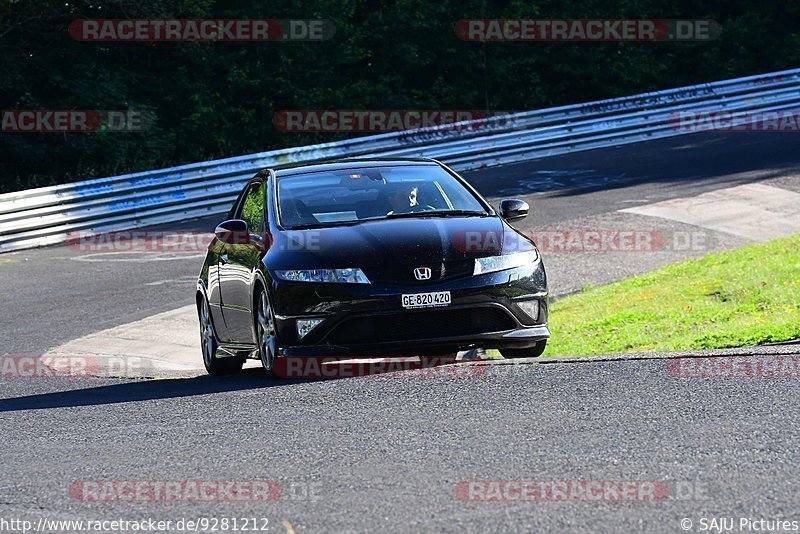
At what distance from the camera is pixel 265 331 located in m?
9.36

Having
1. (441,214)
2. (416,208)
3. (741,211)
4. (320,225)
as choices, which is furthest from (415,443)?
(741,211)

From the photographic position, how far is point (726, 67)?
35562 millimetres

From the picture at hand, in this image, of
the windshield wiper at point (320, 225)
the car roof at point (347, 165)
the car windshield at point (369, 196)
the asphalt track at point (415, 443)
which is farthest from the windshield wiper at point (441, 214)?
the asphalt track at point (415, 443)

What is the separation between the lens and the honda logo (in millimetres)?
8828

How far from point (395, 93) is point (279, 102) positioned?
3203 mm

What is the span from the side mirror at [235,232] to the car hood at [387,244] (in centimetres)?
63

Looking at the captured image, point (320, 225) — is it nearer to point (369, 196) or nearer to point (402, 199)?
point (369, 196)

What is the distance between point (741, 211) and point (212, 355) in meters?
11.7

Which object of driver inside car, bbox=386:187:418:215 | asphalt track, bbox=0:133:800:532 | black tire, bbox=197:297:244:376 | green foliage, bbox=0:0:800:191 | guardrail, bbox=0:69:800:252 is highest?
green foliage, bbox=0:0:800:191

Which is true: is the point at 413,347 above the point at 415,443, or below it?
above

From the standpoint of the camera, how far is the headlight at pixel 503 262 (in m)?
9.00

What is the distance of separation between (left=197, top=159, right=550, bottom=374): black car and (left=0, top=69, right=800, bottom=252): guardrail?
1191 centimetres

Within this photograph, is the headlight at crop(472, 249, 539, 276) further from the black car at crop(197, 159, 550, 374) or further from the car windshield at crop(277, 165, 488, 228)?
the car windshield at crop(277, 165, 488, 228)

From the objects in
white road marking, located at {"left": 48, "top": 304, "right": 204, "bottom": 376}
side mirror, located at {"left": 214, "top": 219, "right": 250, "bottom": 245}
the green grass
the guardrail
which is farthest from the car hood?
the guardrail
